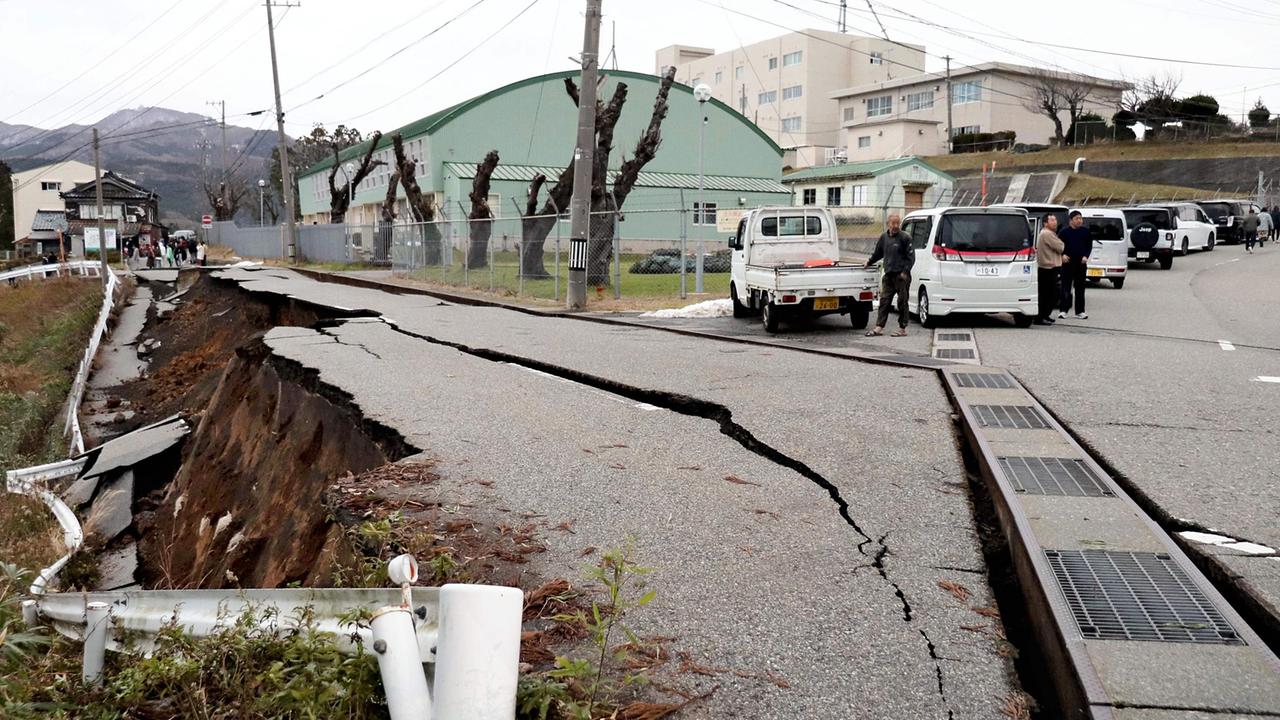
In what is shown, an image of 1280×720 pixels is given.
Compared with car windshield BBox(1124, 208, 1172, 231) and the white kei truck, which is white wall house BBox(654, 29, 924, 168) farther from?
the white kei truck

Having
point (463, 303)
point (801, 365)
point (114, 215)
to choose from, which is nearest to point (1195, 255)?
point (463, 303)

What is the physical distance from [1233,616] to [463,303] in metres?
20.9

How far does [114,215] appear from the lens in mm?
85875

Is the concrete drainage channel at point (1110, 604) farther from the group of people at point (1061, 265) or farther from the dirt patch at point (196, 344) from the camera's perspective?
the dirt patch at point (196, 344)

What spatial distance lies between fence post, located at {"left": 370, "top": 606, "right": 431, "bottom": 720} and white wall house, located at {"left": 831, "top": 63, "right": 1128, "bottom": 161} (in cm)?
6886

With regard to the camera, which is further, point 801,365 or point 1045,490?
point 801,365

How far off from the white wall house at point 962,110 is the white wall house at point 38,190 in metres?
74.8

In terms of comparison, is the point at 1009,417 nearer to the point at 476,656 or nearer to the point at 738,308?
the point at 476,656

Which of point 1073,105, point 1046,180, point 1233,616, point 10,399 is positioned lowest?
point 10,399

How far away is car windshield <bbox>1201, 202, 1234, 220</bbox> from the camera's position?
134ft

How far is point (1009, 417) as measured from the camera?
803cm

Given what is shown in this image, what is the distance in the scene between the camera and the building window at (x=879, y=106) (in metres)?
75.3

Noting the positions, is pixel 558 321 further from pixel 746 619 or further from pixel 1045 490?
pixel 746 619

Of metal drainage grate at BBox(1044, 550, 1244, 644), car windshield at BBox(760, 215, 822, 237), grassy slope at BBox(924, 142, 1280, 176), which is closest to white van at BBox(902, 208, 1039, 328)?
car windshield at BBox(760, 215, 822, 237)
